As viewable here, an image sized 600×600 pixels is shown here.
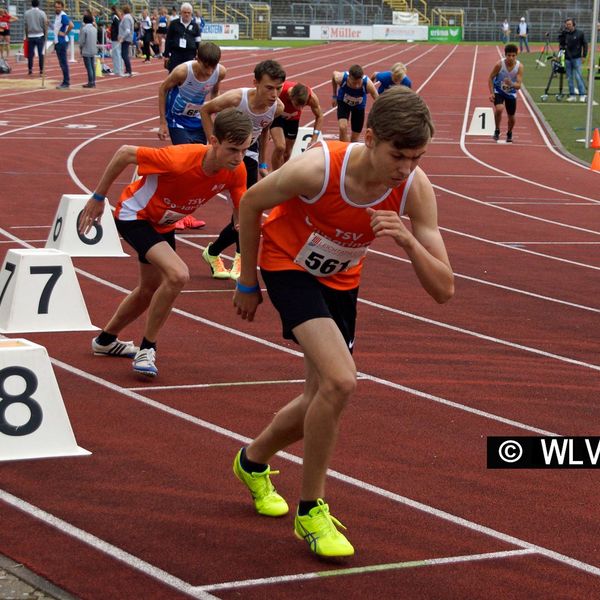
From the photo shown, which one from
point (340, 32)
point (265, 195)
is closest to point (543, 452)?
point (265, 195)

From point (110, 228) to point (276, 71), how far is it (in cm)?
268

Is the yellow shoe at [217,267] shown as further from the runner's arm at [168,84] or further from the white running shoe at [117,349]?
the white running shoe at [117,349]

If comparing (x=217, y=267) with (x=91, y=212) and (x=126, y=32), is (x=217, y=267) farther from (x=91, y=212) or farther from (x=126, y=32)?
(x=126, y=32)

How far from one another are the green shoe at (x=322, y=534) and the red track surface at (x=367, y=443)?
7 centimetres

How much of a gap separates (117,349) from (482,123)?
19.4 metres

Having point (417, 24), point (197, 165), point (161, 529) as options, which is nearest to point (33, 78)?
point (197, 165)

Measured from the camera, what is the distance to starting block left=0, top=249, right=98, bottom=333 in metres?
9.30

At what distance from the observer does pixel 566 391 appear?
816 centimetres

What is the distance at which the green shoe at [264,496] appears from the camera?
5.68 meters

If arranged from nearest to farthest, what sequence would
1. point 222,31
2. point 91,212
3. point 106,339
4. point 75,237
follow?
point 91,212 → point 106,339 → point 75,237 → point 222,31

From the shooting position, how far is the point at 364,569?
5.12 m

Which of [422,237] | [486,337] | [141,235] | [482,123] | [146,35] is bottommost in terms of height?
[482,123]

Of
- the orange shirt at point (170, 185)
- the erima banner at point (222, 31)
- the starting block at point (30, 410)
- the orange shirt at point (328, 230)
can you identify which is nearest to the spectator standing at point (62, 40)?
the orange shirt at point (170, 185)

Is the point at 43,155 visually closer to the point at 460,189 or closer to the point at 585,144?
the point at 460,189
